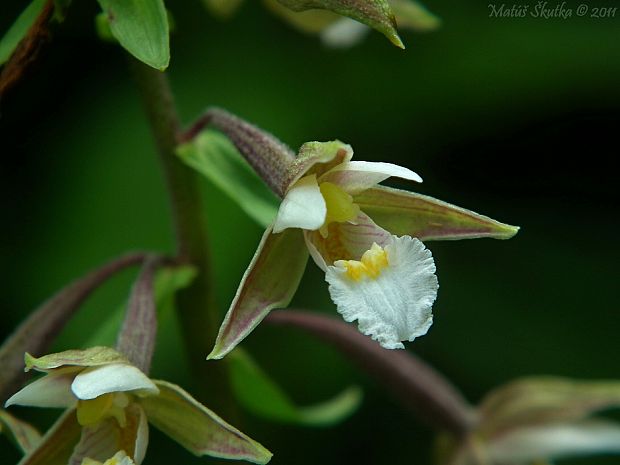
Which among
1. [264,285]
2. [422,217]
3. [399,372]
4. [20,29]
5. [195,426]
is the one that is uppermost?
[20,29]

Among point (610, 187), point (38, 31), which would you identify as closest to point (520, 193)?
point (610, 187)

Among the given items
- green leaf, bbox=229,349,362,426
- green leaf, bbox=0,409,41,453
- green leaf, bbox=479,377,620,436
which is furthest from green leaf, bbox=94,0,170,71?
green leaf, bbox=479,377,620,436

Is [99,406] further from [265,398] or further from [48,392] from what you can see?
[265,398]

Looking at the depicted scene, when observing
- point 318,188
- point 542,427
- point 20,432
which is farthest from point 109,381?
point 542,427

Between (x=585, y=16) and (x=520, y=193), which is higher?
(x=585, y=16)

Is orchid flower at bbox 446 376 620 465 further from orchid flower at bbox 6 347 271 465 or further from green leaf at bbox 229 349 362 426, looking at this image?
orchid flower at bbox 6 347 271 465

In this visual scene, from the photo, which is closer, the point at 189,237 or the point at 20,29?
the point at 20,29

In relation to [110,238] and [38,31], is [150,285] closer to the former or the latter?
[38,31]
